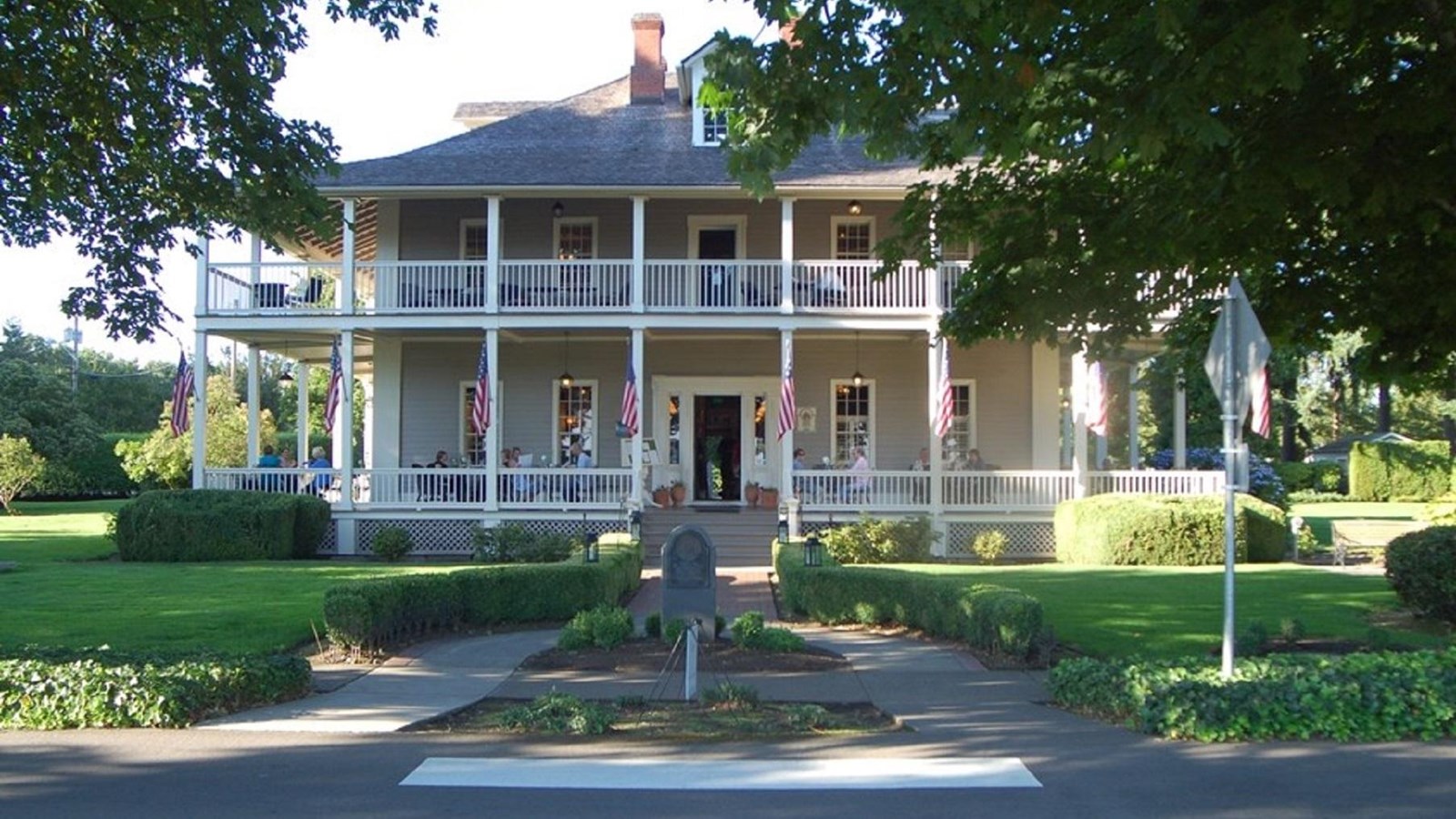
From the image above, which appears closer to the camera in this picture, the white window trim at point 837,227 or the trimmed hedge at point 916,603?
the trimmed hedge at point 916,603

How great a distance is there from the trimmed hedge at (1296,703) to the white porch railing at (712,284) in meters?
16.0

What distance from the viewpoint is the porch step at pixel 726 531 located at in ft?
76.0

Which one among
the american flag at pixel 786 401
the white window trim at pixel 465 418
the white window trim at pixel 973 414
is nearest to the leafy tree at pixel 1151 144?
the american flag at pixel 786 401

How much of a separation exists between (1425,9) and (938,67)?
4.44m

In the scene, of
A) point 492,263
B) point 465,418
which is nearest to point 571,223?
point 492,263

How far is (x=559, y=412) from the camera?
26.5 meters

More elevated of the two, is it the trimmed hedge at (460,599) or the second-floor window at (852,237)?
the second-floor window at (852,237)

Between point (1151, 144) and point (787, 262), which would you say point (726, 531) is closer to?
point (787, 262)

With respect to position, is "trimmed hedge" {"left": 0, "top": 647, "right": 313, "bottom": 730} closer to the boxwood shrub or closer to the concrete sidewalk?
the concrete sidewalk

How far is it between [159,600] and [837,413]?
1439cm

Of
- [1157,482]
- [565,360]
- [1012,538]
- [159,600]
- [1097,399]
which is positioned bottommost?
[159,600]

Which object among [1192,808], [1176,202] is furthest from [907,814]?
[1176,202]

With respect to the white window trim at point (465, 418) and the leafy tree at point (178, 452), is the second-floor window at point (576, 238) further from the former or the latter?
the leafy tree at point (178, 452)

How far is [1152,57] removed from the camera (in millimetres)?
10078
